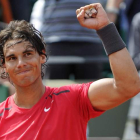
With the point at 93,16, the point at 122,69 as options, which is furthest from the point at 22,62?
the point at 122,69

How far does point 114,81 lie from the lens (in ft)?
8.25

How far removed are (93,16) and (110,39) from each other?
0.18 metres

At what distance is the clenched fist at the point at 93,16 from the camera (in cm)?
252

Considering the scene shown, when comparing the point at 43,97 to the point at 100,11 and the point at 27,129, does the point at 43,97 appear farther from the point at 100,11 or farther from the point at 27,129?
the point at 100,11

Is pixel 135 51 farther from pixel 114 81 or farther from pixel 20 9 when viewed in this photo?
pixel 114 81

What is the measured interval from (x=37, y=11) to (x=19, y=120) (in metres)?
2.27

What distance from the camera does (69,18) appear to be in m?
4.52

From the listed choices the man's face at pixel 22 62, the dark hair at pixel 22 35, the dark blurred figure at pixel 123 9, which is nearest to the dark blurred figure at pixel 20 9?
the dark blurred figure at pixel 123 9

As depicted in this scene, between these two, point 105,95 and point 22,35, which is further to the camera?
point 22,35

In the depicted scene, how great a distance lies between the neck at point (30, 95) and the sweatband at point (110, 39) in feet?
1.93

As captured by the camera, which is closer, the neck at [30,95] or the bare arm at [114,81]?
the bare arm at [114,81]

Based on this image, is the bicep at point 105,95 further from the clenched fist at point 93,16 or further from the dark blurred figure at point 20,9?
the dark blurred figure at point 20,9

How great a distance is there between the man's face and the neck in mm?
74

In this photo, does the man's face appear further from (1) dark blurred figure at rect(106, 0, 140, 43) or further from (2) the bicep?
(1) dark blurred figure at rect(106, 0, 140, 43)
